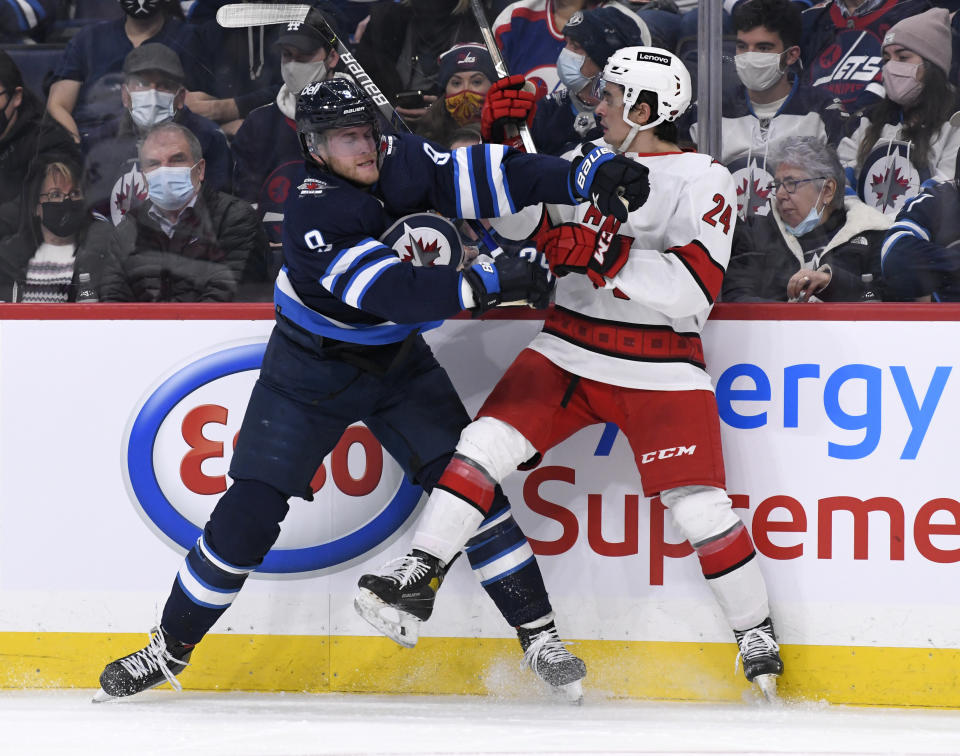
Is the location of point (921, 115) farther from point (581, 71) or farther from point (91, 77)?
point (91, 77)

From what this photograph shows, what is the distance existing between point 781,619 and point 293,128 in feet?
5.63

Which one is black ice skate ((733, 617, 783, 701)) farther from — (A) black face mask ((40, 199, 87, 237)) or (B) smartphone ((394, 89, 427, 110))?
(A) black face mask ((40, 199, 87, 237))

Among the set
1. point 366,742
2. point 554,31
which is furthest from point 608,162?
point 366,742

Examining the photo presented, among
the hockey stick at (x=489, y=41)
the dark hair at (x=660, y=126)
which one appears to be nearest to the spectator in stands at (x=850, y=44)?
the dark hair at (x=660, y=126)

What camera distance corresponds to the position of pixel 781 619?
2355 mm

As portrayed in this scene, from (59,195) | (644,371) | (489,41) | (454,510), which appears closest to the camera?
(454,510)

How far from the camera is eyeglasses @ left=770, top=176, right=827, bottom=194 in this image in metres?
2.51

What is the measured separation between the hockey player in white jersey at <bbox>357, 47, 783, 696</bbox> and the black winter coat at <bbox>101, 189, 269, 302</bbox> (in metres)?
0.79

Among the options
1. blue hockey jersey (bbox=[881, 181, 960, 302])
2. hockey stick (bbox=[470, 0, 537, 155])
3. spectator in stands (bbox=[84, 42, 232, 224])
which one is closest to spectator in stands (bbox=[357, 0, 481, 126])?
hockey stick (bbox=[470, 0, 537, 155])

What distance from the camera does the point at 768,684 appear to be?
7.23 feet

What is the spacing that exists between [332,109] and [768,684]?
152 centimetres

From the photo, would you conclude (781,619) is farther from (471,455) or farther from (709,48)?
(709,48)

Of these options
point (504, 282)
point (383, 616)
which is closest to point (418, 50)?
point (504, 282)

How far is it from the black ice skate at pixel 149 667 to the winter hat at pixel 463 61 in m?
1.50
